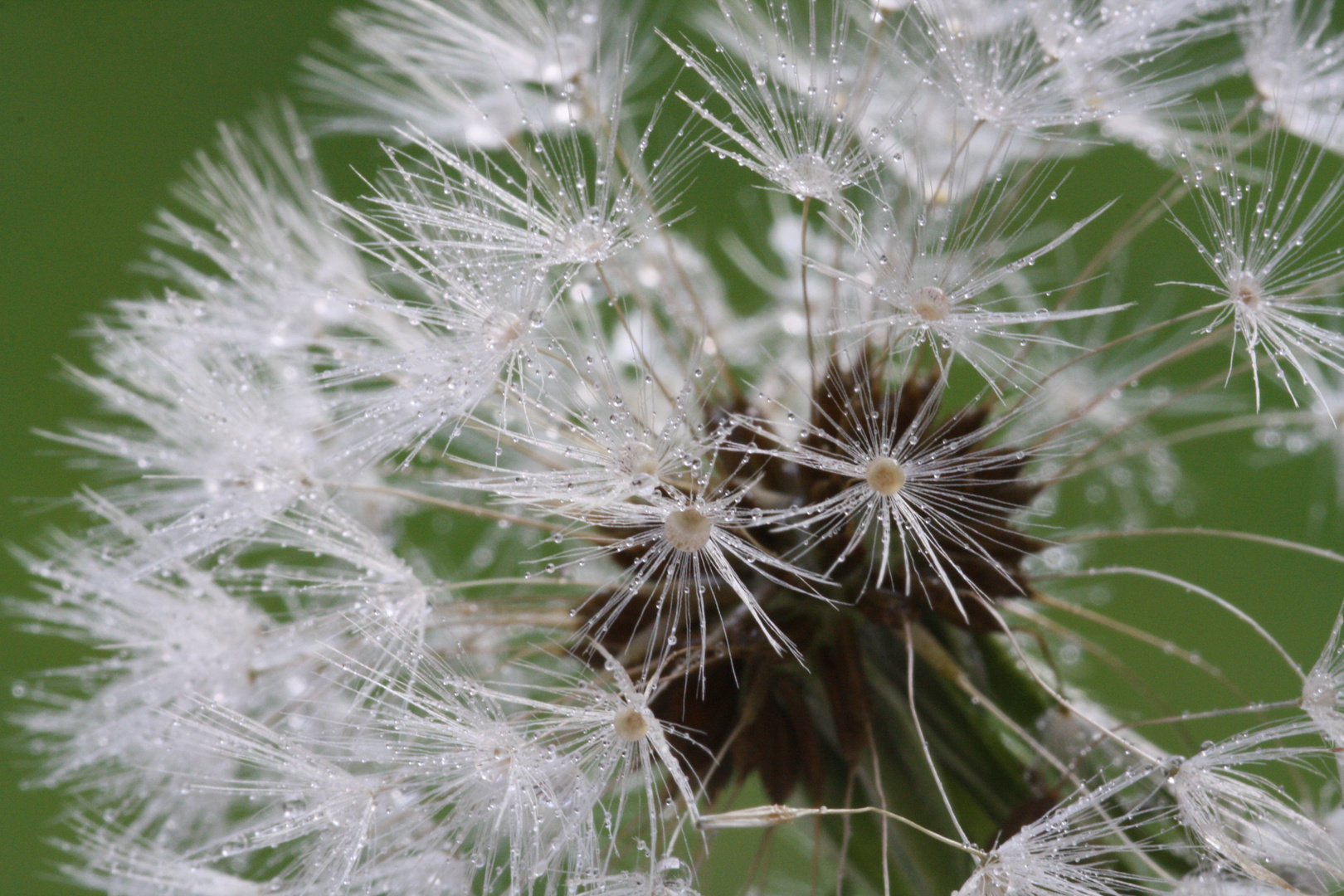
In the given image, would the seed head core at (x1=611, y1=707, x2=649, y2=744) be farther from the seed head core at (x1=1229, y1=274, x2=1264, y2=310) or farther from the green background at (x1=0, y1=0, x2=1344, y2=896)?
the green background at (x1=0, y1=0, x2=1344, y2=896)

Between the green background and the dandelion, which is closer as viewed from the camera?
the dandelion

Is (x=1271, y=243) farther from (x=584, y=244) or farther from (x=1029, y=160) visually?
(x=584, y=244)

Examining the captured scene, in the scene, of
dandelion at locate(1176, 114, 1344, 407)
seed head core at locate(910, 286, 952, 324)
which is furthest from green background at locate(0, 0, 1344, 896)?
Result: seed head core at locate(910, 286, 952, 324)

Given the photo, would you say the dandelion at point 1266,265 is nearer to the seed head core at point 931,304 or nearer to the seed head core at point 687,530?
the seed head core at point 931,304

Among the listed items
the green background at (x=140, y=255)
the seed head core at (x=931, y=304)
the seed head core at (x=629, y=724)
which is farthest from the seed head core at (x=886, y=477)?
the green background at (x=140, y=255)

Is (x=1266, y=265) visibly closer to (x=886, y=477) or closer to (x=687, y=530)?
(x=886, y=477)

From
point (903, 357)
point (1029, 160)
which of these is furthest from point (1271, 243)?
point (1029, 160)
